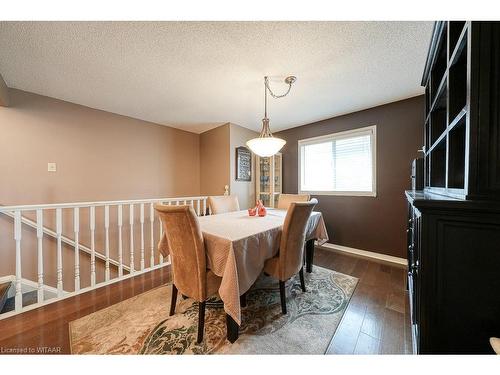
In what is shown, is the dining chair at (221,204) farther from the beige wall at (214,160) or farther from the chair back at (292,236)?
the chair back at (292,236)

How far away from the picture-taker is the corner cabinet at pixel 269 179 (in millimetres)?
3797

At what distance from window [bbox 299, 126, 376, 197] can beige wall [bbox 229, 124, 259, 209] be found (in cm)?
102

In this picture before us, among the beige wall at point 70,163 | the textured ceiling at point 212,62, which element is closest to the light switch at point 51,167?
the beige wall at point 70,163

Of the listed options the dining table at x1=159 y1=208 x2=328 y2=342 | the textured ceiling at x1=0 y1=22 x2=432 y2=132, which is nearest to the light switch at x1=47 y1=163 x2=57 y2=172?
the textured ceiling at x1=0 y1=22 x2=432 y2=132

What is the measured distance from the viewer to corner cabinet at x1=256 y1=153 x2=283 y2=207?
12.5 feet

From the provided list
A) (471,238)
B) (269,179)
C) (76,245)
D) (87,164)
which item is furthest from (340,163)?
(87,164)

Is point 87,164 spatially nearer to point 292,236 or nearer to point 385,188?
point 292,236

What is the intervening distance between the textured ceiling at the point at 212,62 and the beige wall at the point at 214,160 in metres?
0.93

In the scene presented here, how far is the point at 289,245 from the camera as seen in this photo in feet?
5.30

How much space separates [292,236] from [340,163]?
2161 mm

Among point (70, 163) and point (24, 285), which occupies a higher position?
point (70, 163)

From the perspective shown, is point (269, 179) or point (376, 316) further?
point (269, 179)

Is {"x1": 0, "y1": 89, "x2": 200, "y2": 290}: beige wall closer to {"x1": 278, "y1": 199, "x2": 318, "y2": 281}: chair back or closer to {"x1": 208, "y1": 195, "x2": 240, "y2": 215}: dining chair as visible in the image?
{"x1": 208, "y1": 195, "x2": 240, "y2": 215}: dining chair
